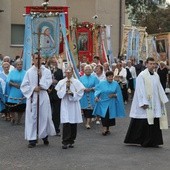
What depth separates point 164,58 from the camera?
27797 millimetres

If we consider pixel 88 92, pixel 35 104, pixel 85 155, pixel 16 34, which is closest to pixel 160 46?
pixel 16 34

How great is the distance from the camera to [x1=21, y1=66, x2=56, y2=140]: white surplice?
10.5 meters

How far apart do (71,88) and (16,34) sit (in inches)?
807

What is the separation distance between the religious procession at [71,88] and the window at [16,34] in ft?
28.0

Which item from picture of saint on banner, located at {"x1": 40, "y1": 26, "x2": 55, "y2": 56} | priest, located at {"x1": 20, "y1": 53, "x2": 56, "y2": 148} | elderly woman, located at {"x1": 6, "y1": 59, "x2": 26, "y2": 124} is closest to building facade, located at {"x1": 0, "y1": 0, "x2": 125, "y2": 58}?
picture of saint on banner, located at {"x1": 40, "y1": 26, "x2": 55, "y2": 56}

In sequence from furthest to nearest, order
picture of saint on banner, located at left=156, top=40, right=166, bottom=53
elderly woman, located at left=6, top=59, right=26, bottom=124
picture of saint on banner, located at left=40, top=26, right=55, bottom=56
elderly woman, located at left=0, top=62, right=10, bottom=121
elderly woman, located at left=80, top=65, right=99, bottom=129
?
picture of saint on banner, located at left=156, top=40, right=166, bottom=53, picture of saint on banner, located at left=40, top=26, right=55, bottom=56, elderly woman, located at left=0, top=62, right=10, bottom=121, elderly woman, located at left=6, top=59, right=26, bottom=124, elderly woman, located at left=80, top=65, right=99, bottom=129

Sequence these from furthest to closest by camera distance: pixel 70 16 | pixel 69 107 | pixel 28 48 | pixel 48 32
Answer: pixel 70 16, pixel 48 32, pixel 28 48, pixel 69 107

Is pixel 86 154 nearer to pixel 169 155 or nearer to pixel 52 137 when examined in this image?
pixel 169 155

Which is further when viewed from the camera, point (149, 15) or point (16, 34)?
point (149, 15)

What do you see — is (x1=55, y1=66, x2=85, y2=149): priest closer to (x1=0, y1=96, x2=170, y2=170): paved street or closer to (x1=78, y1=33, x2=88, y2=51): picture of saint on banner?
(x1=0, y1=96, x2=170, y2=170): paved street

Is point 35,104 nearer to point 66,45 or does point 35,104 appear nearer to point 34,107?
point 34,107

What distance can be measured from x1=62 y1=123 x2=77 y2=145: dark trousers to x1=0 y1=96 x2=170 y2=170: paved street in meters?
0.19

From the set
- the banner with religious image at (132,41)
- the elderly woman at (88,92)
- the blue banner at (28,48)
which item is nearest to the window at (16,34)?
the banner with religious image at (132,41)

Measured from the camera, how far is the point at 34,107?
10477 mm
